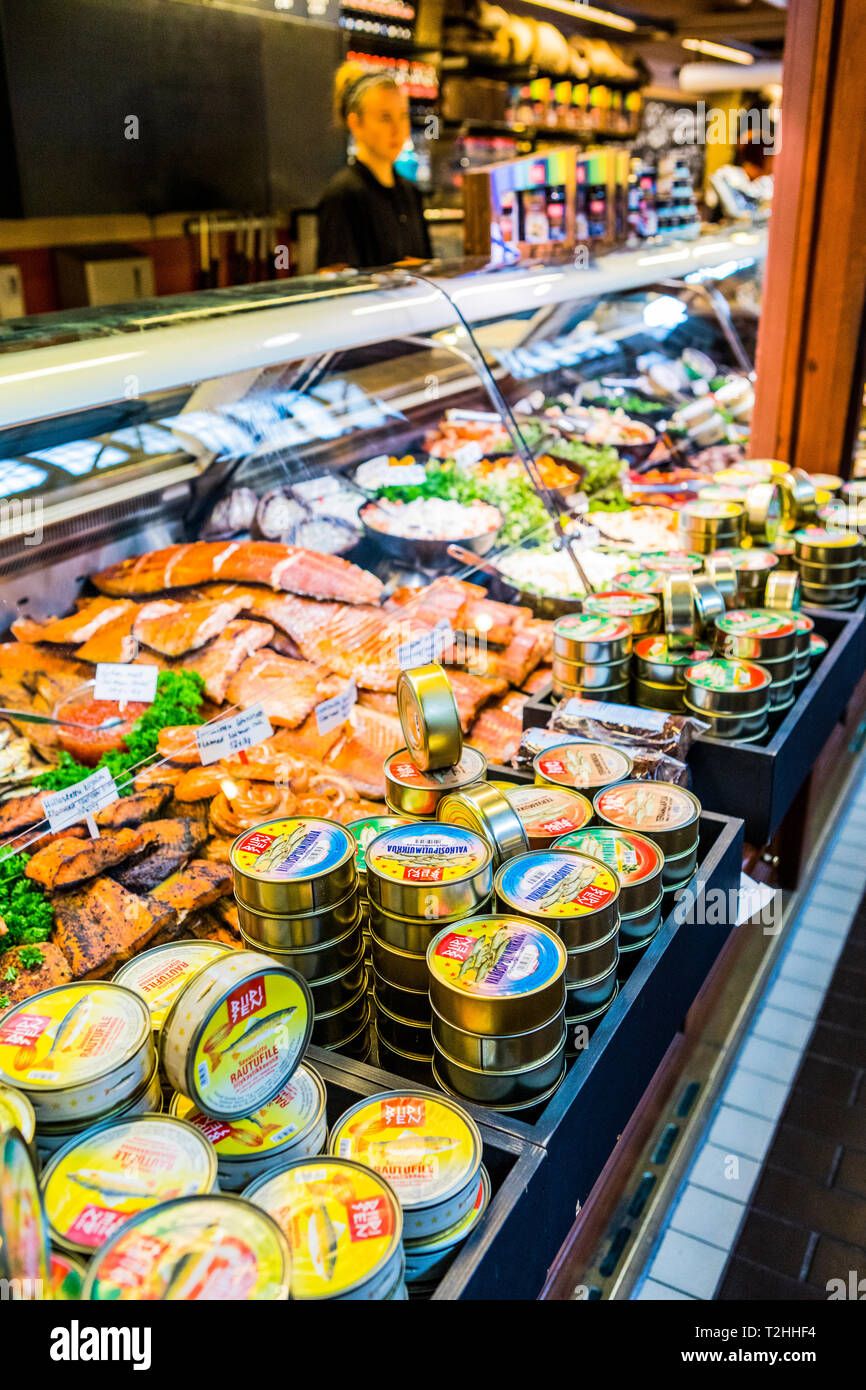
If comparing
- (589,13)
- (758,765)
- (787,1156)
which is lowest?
(787,1156)

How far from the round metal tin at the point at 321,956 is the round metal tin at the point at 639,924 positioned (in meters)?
0.51

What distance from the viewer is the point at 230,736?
2.38 m

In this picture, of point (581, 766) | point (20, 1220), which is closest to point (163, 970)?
point (20, 1220)

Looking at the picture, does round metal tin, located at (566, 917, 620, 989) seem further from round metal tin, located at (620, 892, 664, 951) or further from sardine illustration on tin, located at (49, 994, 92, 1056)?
sardine illustration on tin, located at (49, 994, 92, 1056)

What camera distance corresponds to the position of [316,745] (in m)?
2.58

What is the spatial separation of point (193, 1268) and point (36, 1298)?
5.9 inches

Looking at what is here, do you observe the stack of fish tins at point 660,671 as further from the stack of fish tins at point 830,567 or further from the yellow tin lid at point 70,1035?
the yellow tin lid at point 70,1035

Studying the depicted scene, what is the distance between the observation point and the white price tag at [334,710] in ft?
8.38

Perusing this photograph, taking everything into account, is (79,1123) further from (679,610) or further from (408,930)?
(679,610)

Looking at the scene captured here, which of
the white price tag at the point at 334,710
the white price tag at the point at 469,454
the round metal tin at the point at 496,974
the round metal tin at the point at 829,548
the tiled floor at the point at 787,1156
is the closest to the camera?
the round metal tin at the point at 496,974

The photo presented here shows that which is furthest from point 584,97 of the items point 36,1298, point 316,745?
point 36,1298

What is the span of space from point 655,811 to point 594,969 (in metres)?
0.53

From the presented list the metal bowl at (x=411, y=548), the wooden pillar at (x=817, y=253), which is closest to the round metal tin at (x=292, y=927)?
the metal bowl at (x=411, y=548)
